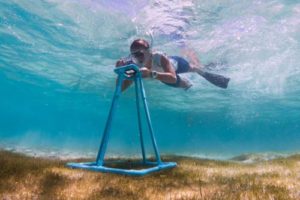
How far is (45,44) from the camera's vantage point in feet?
86.9

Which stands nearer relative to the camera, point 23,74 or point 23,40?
point 23,40

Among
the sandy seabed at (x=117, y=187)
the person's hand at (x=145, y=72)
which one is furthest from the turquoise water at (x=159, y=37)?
the sandy seabed at (x=117, y=187)

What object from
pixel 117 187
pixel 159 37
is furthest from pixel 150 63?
pixel 159 37

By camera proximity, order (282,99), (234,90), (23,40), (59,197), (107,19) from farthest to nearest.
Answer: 1. (282,99)
2. (234,90)
3. (23,40)
4. (107,19)
5. (59,197)

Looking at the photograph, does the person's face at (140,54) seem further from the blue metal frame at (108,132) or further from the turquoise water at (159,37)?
the turquoise water at (159,37)

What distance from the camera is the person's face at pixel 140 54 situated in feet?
26.0

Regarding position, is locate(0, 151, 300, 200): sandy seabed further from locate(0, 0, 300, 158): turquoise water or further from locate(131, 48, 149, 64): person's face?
locate(0, 0, 300, 158): turquoise water

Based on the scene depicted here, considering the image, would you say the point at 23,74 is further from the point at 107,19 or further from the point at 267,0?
the point at 267,0

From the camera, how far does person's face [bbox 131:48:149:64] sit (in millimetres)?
7930

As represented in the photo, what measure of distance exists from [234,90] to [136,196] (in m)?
33.3

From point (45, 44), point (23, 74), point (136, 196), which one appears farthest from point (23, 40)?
point (136, 196)

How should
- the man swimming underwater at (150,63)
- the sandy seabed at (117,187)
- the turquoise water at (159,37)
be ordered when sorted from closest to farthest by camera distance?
the sandy seabed at (117,187) < the man swimming underwater at (150,63) < the turquoise water at (159,37)

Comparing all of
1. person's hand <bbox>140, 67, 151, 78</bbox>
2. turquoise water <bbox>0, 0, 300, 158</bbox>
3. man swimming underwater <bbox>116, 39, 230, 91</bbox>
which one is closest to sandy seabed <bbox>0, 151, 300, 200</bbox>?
person's hand <bbox>140, 67, 151, 78</bbox>

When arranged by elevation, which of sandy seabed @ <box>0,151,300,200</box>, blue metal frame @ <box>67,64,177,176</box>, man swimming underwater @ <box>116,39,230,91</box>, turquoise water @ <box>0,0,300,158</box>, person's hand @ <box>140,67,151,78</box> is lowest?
sandy seabed @ <box>0,151,300,200</box>
